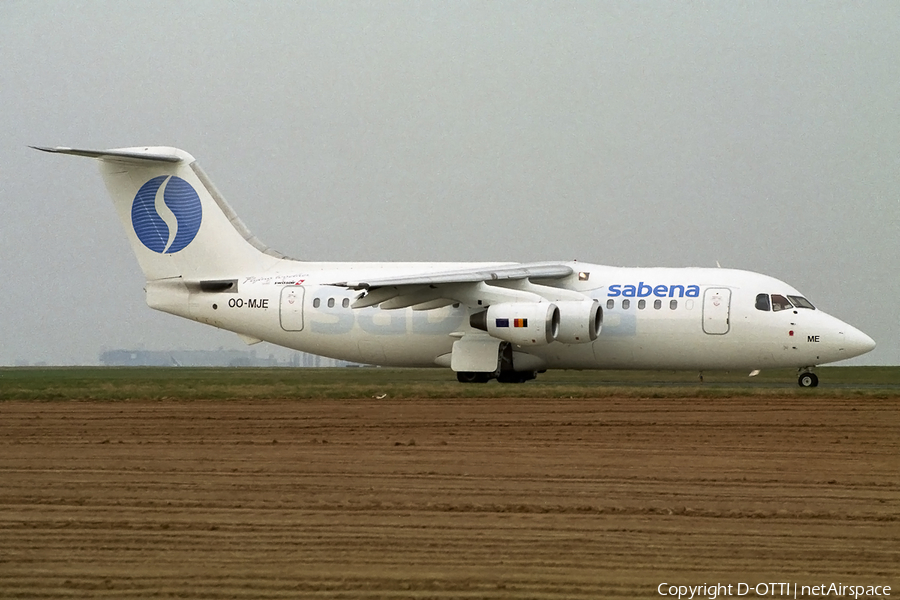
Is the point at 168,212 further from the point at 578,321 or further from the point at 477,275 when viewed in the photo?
the point at 578,321

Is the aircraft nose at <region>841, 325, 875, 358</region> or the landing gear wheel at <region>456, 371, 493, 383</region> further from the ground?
the aircraft nose at <region>841, 325, 875, 358</region>

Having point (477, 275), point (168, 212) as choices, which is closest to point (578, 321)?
point (477, 275)

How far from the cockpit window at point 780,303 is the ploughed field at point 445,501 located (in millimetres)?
6733

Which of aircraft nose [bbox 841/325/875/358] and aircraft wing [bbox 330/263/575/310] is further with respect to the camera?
aircraft wing [bbox 330/263/575/310]

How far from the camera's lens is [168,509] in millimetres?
10352

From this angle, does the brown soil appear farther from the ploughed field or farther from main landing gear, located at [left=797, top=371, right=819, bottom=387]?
main landing gear, located at [left=797, top=371, right=819, bottom=387]

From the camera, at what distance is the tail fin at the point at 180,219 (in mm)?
28203

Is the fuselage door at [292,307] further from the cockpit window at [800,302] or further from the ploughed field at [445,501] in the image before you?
the cockpit window at [800,302]

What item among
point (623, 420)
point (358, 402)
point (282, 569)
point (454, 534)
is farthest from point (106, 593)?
point (358, 402)

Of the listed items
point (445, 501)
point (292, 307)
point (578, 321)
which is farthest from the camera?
point (292, 307)

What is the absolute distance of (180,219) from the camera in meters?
28.3

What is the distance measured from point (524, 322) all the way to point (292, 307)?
5.85 metres

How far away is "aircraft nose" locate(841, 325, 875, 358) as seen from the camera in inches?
963

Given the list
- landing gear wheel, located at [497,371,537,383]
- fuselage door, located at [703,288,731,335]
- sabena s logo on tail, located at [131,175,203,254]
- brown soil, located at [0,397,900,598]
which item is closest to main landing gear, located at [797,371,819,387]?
fuselage door, located at [703,288,731,335]
